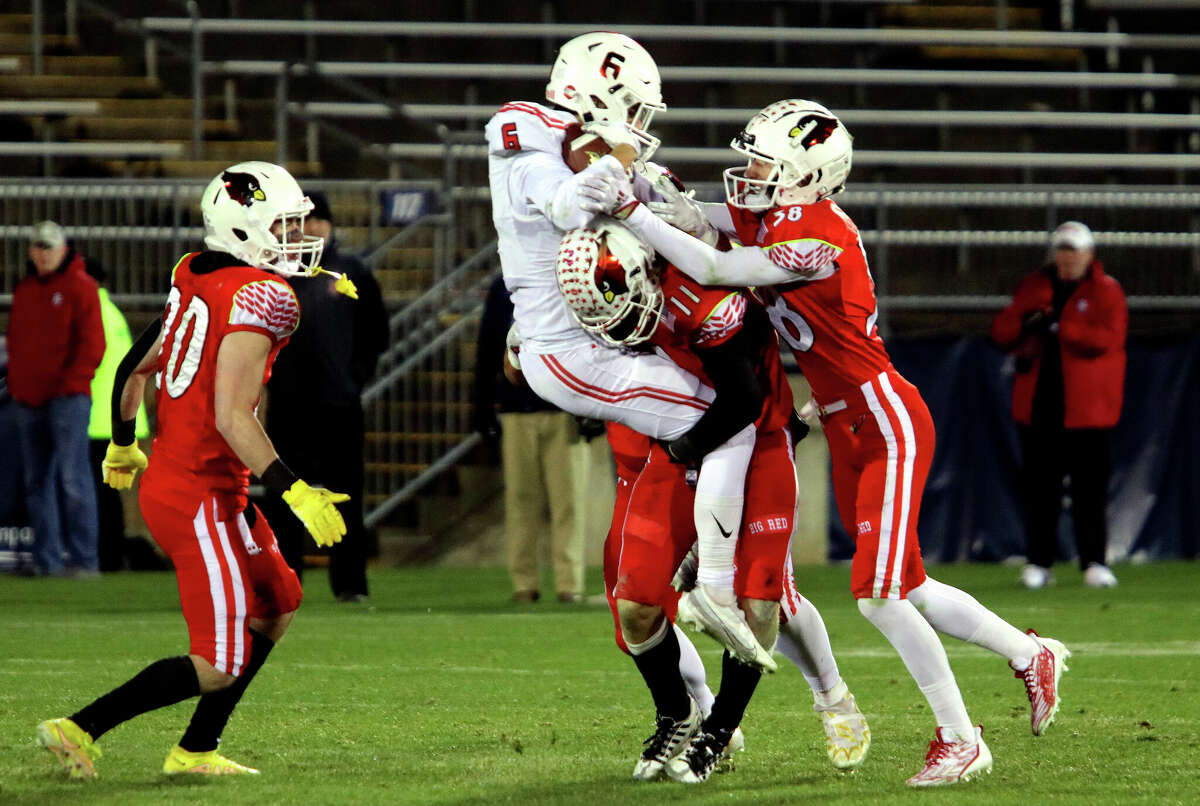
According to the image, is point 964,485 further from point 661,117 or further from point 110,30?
point 110,30

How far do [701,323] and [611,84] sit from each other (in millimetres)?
672

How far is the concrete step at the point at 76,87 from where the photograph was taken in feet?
56.3

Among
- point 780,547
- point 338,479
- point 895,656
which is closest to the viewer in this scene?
point 780,547

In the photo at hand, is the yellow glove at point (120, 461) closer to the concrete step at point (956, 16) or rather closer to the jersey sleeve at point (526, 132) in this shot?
the jersey sleeve at point (526, 132)

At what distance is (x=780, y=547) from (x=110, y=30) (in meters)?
14.3

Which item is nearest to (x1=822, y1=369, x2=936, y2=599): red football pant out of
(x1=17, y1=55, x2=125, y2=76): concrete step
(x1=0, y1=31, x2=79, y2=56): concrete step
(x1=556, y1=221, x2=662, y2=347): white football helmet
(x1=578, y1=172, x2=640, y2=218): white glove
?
(x1=556, y1=221, x2=662, y2=347): white football helmet

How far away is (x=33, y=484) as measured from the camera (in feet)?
40.5

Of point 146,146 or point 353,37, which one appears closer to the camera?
point 146,146

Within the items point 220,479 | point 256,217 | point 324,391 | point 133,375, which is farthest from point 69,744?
point 324,391

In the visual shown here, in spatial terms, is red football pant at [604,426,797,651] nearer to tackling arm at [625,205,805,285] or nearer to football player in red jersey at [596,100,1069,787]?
football player in red jersey at [596,100,1069,787]

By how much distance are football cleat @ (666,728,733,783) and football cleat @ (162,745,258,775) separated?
112 cm

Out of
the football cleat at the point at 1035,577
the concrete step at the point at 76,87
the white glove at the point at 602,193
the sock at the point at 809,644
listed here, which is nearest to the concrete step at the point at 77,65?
the concrete step at the point at 76,87

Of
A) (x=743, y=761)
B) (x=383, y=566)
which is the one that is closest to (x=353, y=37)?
(x=383, y=566)

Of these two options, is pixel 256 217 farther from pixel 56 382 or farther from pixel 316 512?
pixel 56 382
